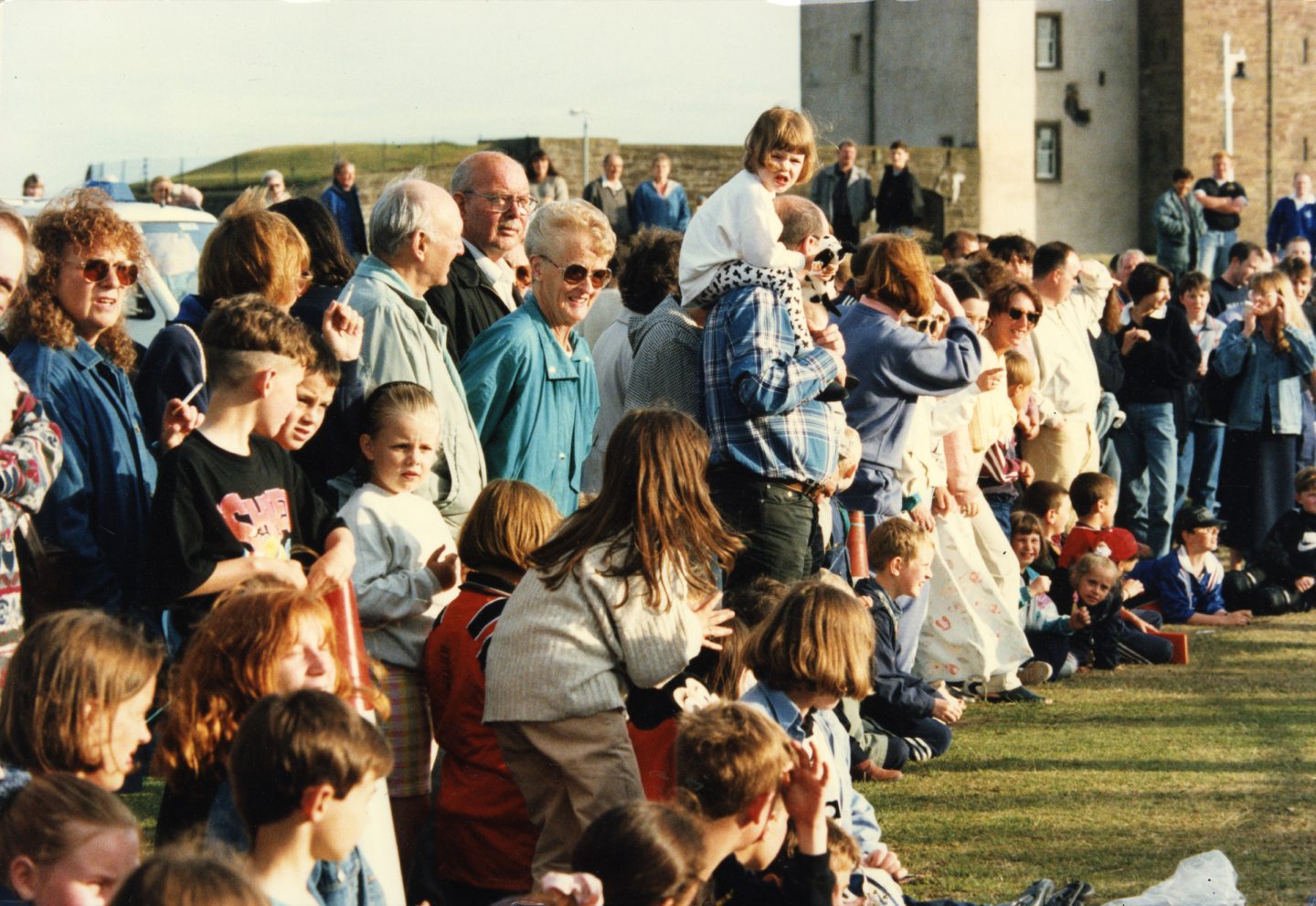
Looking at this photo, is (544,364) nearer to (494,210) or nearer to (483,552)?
(483,552)

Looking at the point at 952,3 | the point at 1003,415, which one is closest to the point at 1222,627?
the point at 1003,415

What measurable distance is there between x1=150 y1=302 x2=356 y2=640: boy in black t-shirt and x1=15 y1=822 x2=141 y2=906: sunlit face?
108 cm

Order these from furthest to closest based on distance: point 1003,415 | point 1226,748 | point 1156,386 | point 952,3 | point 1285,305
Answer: point 952,3, point 1285,305, point 1156,386, point 1003,415, point 1226,748

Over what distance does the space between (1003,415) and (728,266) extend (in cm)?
328

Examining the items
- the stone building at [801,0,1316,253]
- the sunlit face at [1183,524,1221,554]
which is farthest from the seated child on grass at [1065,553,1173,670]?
the stone building at [801,0,1316,253]

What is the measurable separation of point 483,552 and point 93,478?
105 centimetres

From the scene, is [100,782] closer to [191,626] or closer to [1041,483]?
[191,626]

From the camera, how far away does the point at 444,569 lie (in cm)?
514

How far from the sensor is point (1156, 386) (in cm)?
1216

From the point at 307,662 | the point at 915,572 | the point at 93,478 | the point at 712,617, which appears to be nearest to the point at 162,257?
the point at 915,572

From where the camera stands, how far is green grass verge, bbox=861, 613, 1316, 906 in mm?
5922

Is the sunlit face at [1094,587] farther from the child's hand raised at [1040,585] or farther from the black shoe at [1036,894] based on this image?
the black shoe at [1036,894]

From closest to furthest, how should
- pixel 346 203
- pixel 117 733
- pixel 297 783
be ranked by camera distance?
pixel 297 783 < pixel 117 733 < pixel 346 203

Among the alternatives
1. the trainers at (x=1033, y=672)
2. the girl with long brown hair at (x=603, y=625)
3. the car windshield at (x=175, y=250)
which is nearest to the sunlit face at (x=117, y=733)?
the girl with long brown hair at (x=603, y=625)
